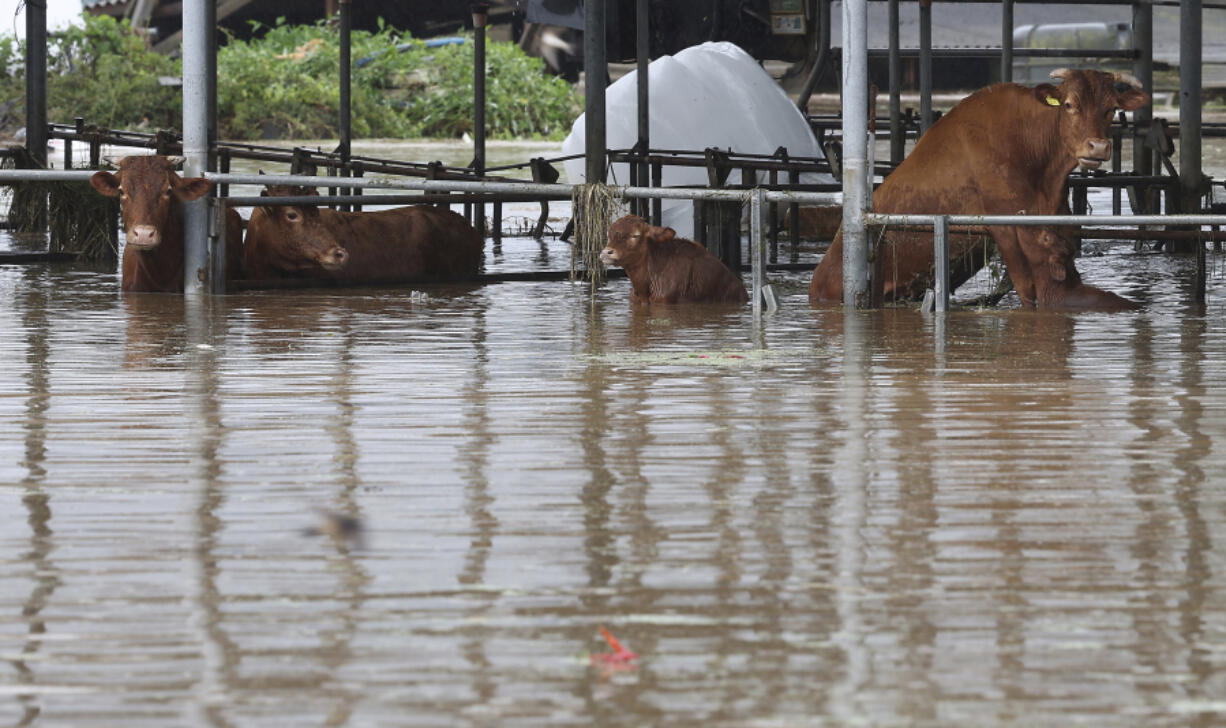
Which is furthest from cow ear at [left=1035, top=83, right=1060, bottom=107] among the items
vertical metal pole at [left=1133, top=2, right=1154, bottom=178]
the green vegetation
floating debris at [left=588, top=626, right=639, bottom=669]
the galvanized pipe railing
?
the green vegetation

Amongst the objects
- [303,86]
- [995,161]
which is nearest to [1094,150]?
[995,161]

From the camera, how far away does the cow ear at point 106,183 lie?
33.3 feet

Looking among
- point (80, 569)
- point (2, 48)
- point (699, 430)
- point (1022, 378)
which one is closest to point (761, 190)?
point (1022, 378)

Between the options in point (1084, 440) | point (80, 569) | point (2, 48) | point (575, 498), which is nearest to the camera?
point (80, 569)

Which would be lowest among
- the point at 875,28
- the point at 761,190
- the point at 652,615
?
the point at 652,615

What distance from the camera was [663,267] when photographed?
32.6 feet

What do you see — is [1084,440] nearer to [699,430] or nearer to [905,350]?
[699,430]

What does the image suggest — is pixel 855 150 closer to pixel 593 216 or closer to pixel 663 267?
pixel 663 267

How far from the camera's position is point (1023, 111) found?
971 cm

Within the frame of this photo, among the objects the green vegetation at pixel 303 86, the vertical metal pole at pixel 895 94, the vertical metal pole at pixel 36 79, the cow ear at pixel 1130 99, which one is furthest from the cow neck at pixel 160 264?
the green vegetation at pixel 303 86

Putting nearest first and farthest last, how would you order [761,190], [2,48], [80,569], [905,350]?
[80,569], [905,350], [761,190], [2,48]

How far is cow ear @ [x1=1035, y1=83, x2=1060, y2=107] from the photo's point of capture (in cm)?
957

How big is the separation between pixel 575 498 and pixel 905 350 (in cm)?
324

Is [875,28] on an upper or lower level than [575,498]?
upper
